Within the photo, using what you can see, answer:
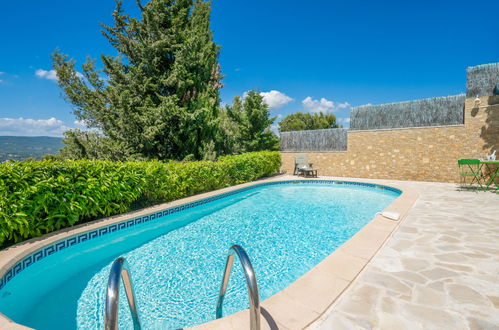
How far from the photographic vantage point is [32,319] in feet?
9.69

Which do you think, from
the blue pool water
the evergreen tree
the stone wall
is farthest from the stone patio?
the evergreen tree

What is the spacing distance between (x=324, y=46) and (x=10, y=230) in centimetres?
2298

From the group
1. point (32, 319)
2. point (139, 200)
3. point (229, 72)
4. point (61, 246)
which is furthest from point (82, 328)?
point (229, 72)

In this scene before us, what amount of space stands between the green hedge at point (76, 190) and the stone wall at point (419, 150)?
9.78 m

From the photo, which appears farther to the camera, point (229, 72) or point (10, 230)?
point (229, 72)

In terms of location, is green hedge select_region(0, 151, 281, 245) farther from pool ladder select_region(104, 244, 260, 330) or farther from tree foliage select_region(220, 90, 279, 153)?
tree foliage select_region(220, 90, 279, 153)

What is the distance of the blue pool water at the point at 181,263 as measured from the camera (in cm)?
313

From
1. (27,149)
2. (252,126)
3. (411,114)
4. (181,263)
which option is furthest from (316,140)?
(27,149)

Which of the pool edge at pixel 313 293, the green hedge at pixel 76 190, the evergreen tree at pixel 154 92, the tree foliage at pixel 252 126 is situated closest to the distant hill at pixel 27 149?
the green hedge at pixel 76 190

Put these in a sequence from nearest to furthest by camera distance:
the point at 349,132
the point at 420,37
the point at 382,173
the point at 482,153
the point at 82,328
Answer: the point at 82,328, the point at 482,153, the point at 382,173, the point at 349,132, the point at 420,37

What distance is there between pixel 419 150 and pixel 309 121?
3509cm

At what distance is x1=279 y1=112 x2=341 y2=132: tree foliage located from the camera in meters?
44.8

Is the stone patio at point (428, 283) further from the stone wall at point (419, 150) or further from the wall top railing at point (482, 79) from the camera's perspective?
the wall top railing at point (482, 79)

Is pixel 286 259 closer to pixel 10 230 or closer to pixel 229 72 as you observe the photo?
pixel 10 230
